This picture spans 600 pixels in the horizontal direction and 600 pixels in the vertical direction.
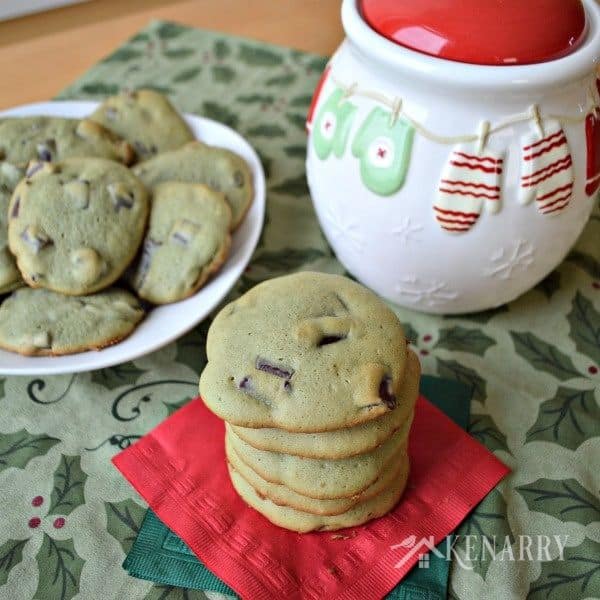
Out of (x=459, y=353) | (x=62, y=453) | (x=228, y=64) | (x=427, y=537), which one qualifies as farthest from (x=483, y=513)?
(x=228, y=64)

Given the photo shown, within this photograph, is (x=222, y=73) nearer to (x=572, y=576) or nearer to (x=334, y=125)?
(x=334, y=125)

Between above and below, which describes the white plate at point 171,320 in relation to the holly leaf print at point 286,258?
above

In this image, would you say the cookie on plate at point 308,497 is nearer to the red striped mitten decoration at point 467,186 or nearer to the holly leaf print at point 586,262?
the red striped mitten decoration at point 467,186

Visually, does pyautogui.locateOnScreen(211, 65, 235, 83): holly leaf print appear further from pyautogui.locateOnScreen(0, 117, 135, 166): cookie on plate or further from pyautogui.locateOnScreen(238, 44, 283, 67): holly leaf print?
pyautogui.locateOnScreen(0, 117, 135, 166): cookie on plate

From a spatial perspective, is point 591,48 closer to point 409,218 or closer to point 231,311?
point 409,218

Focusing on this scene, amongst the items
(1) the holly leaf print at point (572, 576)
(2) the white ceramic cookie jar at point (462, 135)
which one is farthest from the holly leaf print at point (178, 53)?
(1) the holly leaf print at point (572, 576)
